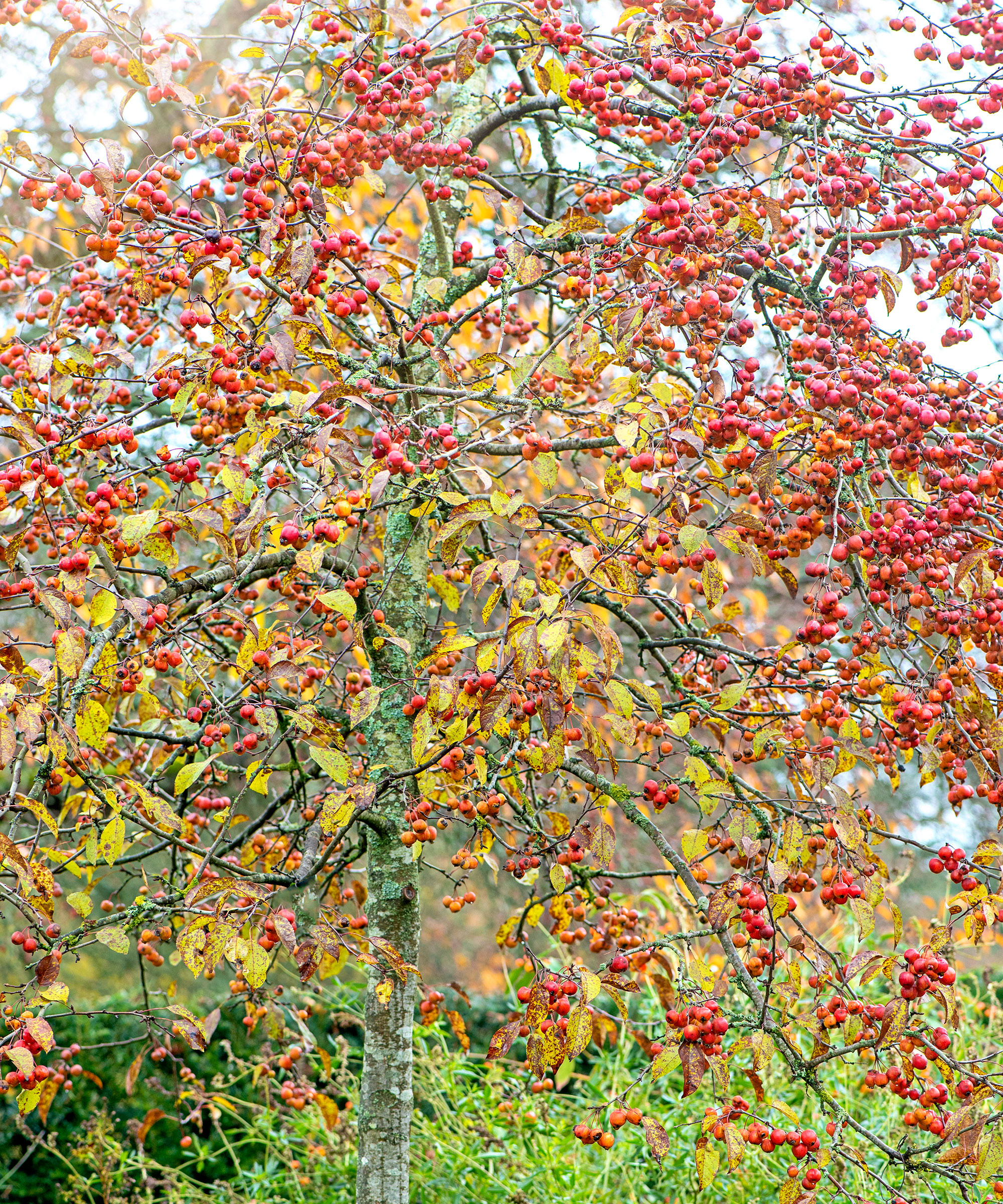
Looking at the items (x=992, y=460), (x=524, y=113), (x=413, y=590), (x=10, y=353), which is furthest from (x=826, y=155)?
(x=10, y=353)

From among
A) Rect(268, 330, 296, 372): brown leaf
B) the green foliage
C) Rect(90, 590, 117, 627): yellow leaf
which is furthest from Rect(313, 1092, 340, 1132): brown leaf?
Rect(268, 330, 296, 372): brown leaf

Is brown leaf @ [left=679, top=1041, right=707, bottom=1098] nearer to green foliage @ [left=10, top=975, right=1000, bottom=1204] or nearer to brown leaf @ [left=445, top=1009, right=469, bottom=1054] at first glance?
green foliage @ [left=10, top=975, right=1000, bottom=1204]

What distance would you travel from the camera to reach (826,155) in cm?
231

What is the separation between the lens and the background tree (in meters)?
2.04

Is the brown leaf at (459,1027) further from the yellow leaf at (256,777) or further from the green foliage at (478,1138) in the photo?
the yellow leaf at (256,777)

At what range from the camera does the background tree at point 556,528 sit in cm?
204

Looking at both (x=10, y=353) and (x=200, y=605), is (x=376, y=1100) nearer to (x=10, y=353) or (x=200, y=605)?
(x=200, y=605)

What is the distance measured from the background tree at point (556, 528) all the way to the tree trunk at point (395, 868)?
14mm

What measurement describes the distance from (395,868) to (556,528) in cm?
106

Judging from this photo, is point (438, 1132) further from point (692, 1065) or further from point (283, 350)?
point (283, 350)

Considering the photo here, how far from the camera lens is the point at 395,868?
2975mm

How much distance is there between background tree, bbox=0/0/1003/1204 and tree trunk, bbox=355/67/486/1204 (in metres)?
0.01

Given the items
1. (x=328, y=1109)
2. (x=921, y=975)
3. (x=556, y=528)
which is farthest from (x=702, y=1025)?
(x=328, y=1109)

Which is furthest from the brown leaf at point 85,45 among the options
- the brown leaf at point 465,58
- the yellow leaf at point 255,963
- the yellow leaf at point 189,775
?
the yellow leaf at point 255,963
